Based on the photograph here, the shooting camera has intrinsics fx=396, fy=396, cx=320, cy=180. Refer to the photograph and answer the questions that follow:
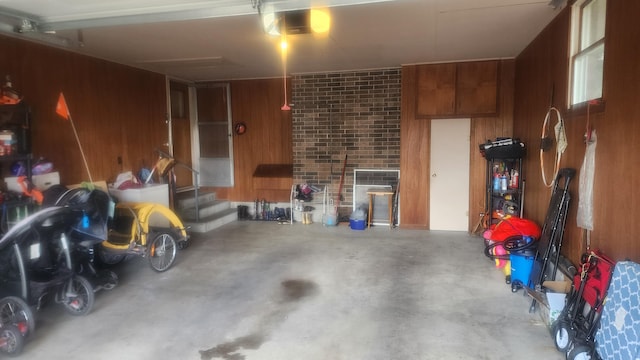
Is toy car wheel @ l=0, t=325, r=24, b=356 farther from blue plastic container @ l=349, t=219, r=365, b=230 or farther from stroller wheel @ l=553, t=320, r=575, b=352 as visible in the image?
blue plastic container @ l=349, t=219, r=365, b=230

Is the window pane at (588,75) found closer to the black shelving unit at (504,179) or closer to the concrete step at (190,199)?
the black shelving unit at (504,179)

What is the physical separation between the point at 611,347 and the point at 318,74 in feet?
18.7

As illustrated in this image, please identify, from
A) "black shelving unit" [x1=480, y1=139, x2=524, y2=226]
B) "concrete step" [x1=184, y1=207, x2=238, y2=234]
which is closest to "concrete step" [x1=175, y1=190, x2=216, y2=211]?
"concrete step" [x1=184, y1=207, x2=238, y2=234]

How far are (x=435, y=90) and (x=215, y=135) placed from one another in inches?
162

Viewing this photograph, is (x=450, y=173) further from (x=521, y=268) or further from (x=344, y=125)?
(x=521, y=268)

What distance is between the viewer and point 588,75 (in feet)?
10.4

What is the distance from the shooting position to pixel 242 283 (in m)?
4.00

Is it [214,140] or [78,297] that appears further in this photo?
[214,140]

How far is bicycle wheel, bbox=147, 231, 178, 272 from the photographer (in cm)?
427

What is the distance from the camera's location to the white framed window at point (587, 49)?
2.94m

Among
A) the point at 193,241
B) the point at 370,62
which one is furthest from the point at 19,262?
the point at 370,62

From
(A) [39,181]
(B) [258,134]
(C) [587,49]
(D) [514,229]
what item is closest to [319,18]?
(C) [587,49]

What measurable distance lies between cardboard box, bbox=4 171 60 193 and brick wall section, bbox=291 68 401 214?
3.68 meters

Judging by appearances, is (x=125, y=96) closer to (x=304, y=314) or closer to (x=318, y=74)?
(x=318, y=74)
